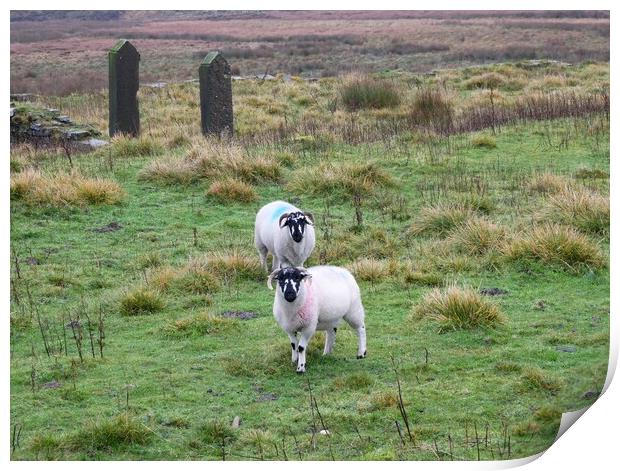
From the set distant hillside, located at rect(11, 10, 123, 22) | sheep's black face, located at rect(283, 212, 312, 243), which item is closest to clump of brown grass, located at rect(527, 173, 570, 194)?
sheep's black face, located at rect(283, 212, 312, 243)

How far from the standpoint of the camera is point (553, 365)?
28.2ft

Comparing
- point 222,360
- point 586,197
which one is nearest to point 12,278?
point 222,360

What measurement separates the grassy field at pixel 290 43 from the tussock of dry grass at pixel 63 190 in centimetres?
1967

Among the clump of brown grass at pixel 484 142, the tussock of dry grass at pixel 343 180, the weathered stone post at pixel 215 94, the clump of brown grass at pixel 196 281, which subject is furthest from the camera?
the weathered stone post at pixel 215 94

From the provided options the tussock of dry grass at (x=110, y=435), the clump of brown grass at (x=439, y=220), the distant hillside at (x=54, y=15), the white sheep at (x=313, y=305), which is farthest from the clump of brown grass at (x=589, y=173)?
the distant hillside at (x=54, y=15)

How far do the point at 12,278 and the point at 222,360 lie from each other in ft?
12.9

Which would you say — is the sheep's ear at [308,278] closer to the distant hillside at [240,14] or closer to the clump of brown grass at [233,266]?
the clump of brown grass at [233,266]

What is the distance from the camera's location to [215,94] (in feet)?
64.3

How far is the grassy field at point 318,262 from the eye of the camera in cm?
744

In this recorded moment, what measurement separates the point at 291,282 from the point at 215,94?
11.8 meters

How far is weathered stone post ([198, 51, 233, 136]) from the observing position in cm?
1942

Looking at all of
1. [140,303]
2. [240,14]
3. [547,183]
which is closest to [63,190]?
[140,303]

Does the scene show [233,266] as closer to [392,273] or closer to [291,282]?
[392,273]

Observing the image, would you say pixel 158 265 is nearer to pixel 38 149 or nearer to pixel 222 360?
pixel 222 360
